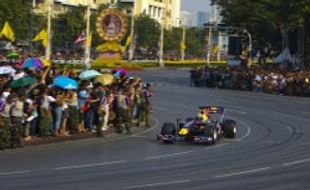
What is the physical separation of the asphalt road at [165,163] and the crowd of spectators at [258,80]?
911 inches

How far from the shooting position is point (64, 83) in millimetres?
24016

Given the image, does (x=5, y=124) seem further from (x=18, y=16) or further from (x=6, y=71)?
(x=18, y=16)

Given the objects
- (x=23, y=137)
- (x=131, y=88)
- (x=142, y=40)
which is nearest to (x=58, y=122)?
(x=23, y=137)

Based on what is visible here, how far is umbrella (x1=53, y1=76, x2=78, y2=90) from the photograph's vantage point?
24.0 meters

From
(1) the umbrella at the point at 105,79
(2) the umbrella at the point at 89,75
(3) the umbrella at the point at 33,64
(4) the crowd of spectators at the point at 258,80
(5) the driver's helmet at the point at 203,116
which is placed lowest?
(4) the crowd of spectators at the point at 258,80

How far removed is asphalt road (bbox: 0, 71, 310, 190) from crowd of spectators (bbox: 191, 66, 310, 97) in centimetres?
2315

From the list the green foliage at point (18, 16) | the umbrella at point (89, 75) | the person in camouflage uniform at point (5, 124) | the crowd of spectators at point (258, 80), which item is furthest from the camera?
the green foliage at point (18, 16)

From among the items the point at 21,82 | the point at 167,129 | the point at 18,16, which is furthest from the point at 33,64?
the point at 18,16

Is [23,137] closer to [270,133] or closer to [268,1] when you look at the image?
[270,133]

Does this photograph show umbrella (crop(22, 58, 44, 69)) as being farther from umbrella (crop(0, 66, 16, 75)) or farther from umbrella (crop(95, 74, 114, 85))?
umbrella (crop(0, 66, 16, 75))

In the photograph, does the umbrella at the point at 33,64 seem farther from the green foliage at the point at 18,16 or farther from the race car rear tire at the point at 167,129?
the green foliage at the point at 18,16

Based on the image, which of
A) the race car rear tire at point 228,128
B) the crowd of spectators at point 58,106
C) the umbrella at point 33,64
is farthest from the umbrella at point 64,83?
the race car rear tire at point 228,128

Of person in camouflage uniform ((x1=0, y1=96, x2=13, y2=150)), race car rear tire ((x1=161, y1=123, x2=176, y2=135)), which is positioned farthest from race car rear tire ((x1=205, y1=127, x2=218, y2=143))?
person in camouflage uniform ((x1=0, y1=96, x2=13, y2=150))

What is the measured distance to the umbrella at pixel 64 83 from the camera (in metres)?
24.0
